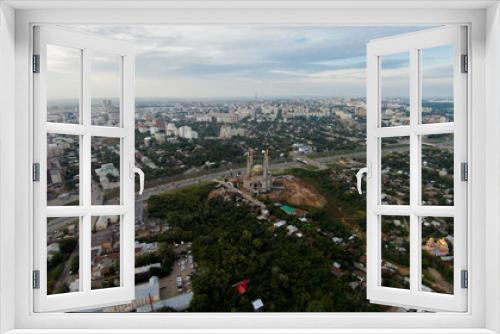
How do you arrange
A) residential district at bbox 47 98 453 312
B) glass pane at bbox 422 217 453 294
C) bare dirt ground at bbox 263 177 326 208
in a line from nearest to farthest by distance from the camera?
1. glass pane at bbox 422 217 453 294
2. residential district at bbox 47 98 453 312
3. bare dirt ground at bbox 263 177 326 208

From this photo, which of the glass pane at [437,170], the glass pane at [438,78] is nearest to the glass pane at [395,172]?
the glass pane at [437,170]

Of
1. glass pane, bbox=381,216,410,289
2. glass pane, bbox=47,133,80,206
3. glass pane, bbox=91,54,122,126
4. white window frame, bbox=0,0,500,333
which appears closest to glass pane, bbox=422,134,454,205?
glass pane, bbox=381,216,410,289

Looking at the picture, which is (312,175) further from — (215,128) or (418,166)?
(418,166)

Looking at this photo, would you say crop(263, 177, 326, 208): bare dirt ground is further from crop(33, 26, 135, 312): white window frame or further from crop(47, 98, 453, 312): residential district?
crop(33, 26, 135, 312): white window frame

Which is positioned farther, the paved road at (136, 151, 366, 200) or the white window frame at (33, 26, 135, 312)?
the paved road at (136, 151, 366, 200)

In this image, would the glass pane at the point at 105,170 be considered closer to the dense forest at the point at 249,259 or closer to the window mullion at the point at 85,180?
the dense forest at the point at 249,259
